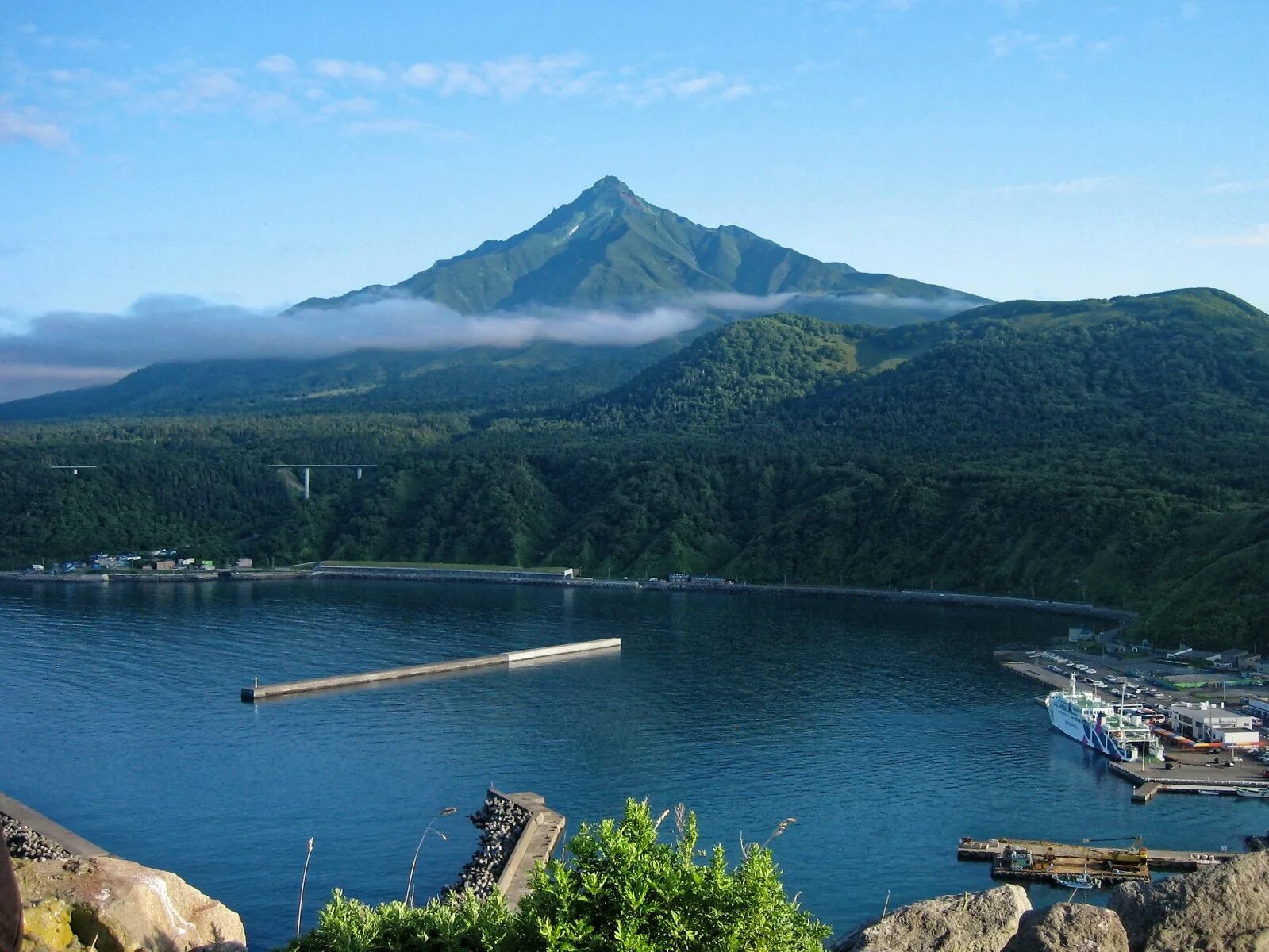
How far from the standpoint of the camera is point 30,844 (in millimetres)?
29438

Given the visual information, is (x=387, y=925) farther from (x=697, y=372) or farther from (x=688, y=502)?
(x=697, y=372)

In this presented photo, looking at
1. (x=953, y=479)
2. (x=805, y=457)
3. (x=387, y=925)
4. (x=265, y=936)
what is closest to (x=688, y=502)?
(x=805, y=457)

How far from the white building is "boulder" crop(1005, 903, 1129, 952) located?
35343mm

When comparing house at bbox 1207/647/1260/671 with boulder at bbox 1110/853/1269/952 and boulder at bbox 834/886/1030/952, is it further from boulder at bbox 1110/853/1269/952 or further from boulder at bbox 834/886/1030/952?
boulder at bbox 1110/853/1269/952

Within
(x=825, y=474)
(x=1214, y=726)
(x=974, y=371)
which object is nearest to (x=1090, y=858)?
(x=1214, y=726)

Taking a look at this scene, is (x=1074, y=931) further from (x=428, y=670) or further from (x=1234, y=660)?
(x=1234, y=660)

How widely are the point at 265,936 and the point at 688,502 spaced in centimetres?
7706

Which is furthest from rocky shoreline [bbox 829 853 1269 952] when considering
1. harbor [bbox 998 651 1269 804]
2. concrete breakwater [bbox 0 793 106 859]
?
harbor [bbox 998 651 1269 804]

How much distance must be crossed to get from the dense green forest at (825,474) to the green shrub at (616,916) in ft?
168

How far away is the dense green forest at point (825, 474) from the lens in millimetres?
76125

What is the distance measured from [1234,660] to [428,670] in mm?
34248

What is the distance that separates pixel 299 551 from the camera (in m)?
102

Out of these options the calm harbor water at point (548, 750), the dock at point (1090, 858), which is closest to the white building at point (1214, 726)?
the calm harbor water at point (548, 750)

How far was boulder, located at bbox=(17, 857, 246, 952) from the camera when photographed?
1136 centimetres
